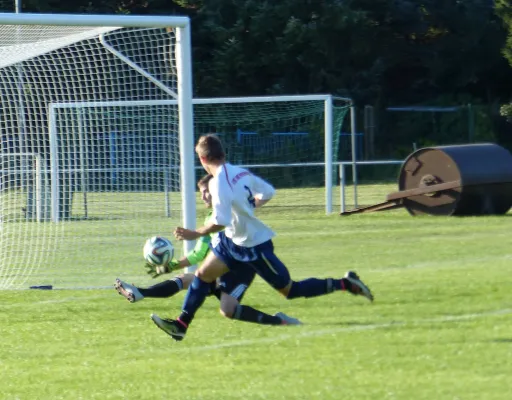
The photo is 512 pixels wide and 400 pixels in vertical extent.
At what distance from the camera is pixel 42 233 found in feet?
57.0

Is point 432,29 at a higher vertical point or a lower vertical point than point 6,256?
higher

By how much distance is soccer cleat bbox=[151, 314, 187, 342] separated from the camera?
333 inches

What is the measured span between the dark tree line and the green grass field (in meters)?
27.1

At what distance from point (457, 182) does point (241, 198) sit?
10.4 meters

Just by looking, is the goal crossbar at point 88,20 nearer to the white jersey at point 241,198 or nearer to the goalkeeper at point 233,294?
the goalkeeper at point 233,294

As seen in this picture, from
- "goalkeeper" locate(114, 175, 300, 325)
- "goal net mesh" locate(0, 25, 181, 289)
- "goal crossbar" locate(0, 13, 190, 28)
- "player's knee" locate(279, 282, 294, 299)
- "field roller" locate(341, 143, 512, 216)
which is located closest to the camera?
"goalkeeper" locate(114, 175, 300, 325)

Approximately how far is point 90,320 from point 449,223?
9.23 metres

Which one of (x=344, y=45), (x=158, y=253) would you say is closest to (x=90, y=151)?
(x=158, y=253)

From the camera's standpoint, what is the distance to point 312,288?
29.9ft

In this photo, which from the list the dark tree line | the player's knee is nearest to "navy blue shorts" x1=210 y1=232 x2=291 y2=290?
the player's knee

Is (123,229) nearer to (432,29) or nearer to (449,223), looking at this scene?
(449,223)

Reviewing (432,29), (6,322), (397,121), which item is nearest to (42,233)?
(6,322)

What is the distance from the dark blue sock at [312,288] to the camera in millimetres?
9047

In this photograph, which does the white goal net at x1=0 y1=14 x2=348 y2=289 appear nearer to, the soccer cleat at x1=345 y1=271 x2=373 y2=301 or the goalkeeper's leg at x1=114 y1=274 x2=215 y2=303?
the goalkeeper's leg at x1=114 y1=274 x2=215 y2=303
